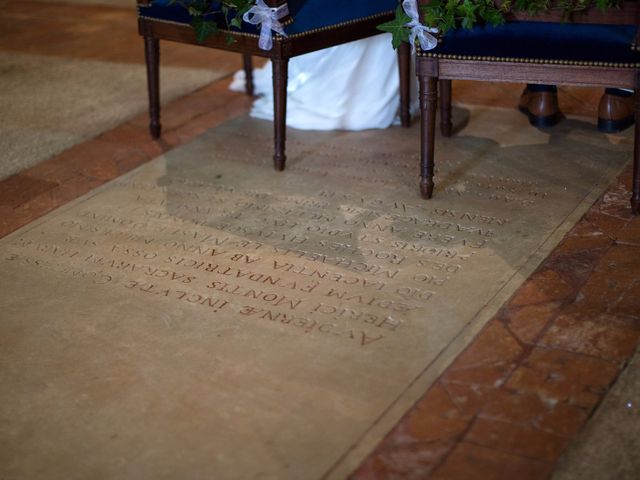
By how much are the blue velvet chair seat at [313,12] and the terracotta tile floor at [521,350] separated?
552mm

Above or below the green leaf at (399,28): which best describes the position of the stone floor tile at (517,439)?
below

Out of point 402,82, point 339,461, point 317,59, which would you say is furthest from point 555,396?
point 317,59

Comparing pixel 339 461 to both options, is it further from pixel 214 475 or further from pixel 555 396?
pixel 555 396

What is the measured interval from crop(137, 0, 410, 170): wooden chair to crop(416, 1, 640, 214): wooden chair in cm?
Answer: 51

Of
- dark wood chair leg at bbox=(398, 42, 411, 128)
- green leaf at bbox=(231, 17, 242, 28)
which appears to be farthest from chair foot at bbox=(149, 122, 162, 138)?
dark wood chair leg at bbox=(398, 42, 411, 128)

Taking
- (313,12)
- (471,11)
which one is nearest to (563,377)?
(471,11)

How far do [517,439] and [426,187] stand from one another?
4.45ft

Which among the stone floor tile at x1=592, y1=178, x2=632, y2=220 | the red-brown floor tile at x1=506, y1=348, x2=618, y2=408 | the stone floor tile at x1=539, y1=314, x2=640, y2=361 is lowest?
the red-brown floor tile at x1=506, y1=348, x2=618, y2=408

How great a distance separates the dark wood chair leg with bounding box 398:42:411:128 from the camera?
3.93 m

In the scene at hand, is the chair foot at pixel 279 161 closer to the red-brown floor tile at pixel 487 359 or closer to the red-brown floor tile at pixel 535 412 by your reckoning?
the red-brown floor tile at pixel 487 359

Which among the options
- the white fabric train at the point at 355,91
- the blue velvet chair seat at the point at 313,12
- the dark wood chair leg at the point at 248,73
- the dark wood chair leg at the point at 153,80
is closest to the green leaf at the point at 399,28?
the blue velvet chair seat at the point at 313,12

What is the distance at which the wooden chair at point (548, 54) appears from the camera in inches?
114

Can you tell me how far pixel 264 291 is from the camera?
2750 mm

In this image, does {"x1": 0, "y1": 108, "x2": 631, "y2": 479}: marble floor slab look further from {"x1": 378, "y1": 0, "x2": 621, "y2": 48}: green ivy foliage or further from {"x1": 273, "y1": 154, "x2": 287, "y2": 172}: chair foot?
{"x1": 378, "y1": 0, "x2": 621, "y2": 48}: green ivy foliage
